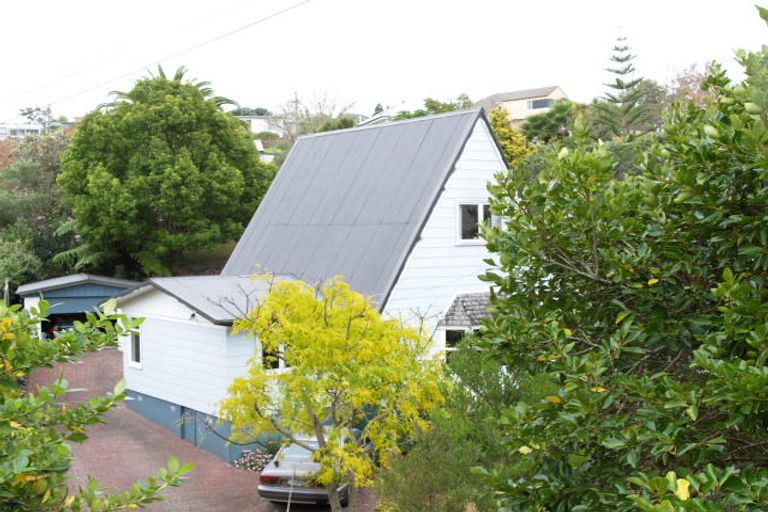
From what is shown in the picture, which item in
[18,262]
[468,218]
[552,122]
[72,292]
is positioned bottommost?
[72,292]

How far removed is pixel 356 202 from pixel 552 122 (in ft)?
67.7

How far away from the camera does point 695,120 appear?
4.83 metres

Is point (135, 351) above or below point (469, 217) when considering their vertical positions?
below

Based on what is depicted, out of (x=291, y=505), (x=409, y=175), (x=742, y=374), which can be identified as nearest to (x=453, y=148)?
(x=409, y=175)

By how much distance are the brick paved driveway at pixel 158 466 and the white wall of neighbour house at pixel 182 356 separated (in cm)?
96

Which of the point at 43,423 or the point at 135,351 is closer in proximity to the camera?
the point at 43,423

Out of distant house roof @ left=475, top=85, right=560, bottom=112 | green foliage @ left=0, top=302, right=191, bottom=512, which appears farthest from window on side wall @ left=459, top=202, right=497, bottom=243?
distant house roof @ left=475, top=85, right=560, bottom=112

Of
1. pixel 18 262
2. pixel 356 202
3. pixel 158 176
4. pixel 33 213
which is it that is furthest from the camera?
pixel 33 213

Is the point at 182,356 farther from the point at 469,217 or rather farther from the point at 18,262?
the point at 18,262

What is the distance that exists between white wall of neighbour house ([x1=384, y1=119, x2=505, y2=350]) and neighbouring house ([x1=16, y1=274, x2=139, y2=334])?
1427 cm

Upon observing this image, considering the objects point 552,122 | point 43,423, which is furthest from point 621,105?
point 43,423

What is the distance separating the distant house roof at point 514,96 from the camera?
228 feet

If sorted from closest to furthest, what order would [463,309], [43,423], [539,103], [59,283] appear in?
[43,423], [463,309], [59,283], [539,103]

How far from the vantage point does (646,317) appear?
4.71m
